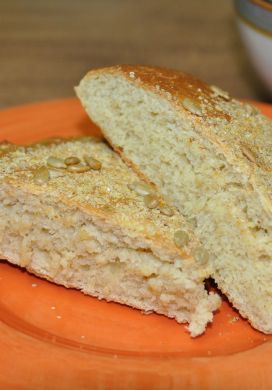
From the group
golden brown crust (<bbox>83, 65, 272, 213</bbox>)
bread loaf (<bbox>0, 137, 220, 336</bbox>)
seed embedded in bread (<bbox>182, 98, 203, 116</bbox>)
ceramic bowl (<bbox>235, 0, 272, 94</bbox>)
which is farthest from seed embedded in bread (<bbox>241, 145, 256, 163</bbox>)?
ceramic bowl (<bbox>235, 0, 272, 94</bbox>)

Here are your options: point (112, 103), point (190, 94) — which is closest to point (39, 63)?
point (112, 103)

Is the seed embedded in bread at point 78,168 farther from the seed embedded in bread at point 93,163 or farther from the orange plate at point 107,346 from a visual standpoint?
the orange plate at point 107,346

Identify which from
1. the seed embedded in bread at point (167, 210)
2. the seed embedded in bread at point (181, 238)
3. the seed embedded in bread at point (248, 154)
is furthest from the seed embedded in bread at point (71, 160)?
the seed embedded in bread at point (248, 154)

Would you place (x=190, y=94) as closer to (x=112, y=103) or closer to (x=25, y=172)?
(x=112, y=103)

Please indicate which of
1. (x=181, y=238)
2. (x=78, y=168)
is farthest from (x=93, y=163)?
(x=181, y=238)

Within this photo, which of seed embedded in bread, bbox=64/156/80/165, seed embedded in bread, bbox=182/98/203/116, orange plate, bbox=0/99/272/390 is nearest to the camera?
orange plate, bbox=0/99/272/390

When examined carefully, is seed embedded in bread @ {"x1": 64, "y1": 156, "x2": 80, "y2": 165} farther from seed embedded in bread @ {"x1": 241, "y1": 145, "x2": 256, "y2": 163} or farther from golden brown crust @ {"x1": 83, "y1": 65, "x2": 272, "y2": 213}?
seed embedded in bread @ {"x1": 241, "y1": 145, "x2": 256, "y2": 163}
